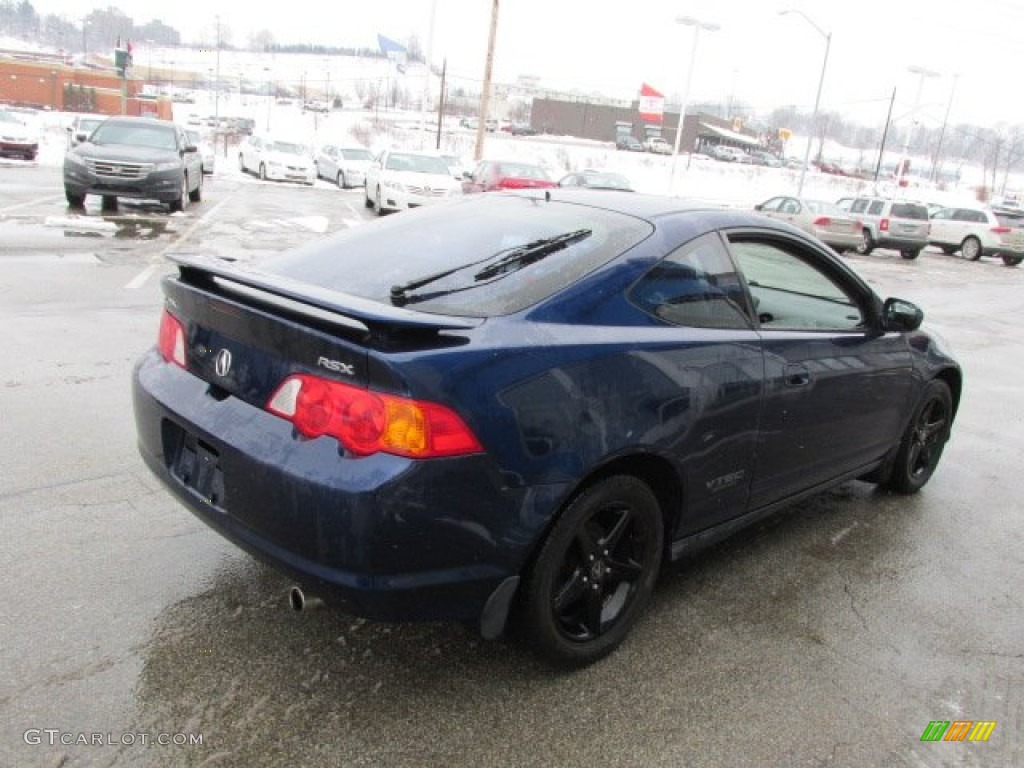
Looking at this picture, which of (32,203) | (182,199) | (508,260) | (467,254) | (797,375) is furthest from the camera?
(182,199)

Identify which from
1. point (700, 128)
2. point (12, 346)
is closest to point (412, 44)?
point (700, 128)

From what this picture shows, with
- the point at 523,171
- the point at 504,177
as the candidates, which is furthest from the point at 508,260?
the point at 523,171

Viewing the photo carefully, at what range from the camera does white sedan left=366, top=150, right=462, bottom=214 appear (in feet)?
59.2

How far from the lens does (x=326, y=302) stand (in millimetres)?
2445

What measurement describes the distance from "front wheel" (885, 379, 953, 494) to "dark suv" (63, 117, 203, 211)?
13.3 meters

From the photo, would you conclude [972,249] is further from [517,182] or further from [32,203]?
[32,203]

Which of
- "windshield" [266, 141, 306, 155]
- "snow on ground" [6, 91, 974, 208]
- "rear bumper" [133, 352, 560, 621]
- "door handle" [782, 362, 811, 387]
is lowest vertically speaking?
"rear bumper" [133, 352, 560, 621]

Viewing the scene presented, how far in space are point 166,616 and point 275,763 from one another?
2.96 ft

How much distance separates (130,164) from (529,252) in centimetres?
1317

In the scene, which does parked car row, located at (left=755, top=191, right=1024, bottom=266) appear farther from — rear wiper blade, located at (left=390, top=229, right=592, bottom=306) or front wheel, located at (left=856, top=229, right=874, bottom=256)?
rear wiper blade, located at (left=390, top=229, right=592, bottom=306)

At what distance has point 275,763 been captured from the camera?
2.25 meters

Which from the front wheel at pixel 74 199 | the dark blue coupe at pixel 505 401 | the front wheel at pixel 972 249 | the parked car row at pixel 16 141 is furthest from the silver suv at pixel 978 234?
the parked car row at pixel 16 141

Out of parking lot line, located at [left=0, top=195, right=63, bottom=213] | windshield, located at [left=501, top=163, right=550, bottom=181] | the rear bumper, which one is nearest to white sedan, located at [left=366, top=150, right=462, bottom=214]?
windshield, located at [left=501, top=163, right=550, bottom=181]

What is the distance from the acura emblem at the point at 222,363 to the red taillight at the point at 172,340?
28 cm
